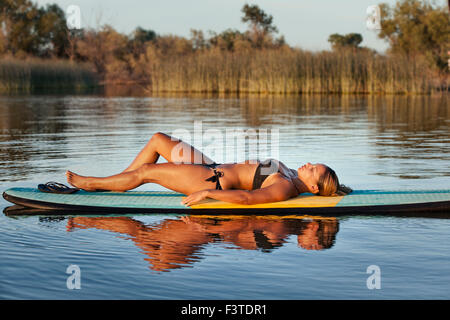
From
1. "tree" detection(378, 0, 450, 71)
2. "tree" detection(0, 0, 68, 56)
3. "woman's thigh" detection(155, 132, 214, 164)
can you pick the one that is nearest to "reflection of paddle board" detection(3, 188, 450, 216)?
"woman's thigh" detection(155, 132, 214, 164)

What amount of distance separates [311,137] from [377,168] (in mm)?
4321

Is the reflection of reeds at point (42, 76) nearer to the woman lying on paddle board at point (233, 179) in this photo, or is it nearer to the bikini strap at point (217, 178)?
the woman lying on paddle board at point (233, 179)

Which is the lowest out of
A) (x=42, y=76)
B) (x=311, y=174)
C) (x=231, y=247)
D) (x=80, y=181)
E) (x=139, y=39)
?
(x=231, y=247)

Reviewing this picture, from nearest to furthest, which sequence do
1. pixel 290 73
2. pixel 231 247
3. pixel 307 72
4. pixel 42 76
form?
pixel 231 247 → pixel 307 72 → pixel 290 73 → pixel 42 76

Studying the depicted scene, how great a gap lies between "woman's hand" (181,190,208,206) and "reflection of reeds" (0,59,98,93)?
31.6 metres

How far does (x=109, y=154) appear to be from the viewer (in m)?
11.3

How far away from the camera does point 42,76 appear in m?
39.2

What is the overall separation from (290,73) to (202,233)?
1015 inches

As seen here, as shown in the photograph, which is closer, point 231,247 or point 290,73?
point 231,247

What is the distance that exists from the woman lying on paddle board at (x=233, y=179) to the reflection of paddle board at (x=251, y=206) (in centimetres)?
11

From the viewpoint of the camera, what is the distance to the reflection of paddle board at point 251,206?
6.64 meters

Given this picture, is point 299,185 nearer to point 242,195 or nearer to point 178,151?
point 242,195

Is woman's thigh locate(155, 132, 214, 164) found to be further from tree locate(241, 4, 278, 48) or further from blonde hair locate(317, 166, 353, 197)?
tree locate(241, 4, 278, 48)

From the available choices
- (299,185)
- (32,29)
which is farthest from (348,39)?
(299,185)
